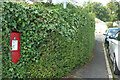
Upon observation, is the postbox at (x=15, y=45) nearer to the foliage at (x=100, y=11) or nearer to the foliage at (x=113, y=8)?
the foliage at (x=113, y=8)

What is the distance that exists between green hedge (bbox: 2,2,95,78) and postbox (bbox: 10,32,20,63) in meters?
0.11

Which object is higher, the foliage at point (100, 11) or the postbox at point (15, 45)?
the foliage at point (100, 11)

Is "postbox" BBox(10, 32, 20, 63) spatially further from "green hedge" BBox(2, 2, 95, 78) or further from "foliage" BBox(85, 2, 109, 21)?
"foliage" BBox(85, 2, 109, 21)

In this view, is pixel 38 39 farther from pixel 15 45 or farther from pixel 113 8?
pixel 113 8

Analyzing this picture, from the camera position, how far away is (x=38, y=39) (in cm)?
430

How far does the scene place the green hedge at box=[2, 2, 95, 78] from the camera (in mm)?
3754

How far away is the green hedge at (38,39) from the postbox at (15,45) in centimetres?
11

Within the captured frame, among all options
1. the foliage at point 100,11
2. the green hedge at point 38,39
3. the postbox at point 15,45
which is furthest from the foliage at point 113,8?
the postbox at point 15,45

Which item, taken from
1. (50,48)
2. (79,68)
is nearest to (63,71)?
(50,48)

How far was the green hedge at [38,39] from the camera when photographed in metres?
3.75

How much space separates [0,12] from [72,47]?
323 cm

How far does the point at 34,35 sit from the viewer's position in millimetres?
4199

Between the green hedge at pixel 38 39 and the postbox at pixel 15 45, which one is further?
the postbox at pixel 15 45

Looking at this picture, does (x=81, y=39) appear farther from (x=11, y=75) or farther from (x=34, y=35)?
(x=11, y=75)
